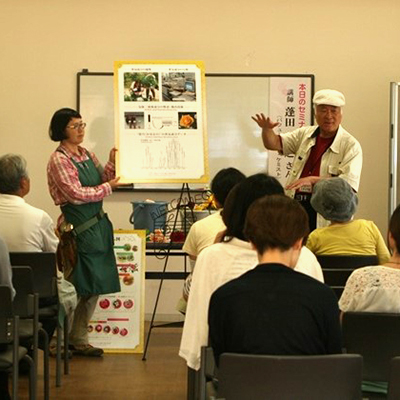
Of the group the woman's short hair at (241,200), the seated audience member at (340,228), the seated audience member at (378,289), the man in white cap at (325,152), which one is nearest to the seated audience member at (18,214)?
the man in white cap at (325,152)

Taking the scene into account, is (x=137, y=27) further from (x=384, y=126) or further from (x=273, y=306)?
(x=273, y=306)

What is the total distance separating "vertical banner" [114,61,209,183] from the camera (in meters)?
5.76

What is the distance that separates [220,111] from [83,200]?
2123 mm

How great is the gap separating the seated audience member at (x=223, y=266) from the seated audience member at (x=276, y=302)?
1.36 ft

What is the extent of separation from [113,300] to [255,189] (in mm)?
3289

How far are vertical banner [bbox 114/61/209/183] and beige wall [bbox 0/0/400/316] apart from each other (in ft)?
5.89

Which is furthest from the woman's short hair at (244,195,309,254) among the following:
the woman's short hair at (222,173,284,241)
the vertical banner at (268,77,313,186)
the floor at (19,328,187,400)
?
the vertical banner at (268,77,313,186)

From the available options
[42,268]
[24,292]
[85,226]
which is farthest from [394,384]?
[85,226]

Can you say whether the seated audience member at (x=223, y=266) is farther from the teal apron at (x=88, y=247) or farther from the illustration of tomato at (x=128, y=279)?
the illustration of tomato at (x=128, y=279)

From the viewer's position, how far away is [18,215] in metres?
5.00

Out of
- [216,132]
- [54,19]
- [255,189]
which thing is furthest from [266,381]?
[54,19]

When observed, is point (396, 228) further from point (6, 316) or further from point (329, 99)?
point (329, 99)

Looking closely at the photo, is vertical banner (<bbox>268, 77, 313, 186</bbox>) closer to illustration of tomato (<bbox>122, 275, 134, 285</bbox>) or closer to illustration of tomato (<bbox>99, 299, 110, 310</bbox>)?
illustration of tomato (<bbox>122, 275, 134, 285</bbox>)

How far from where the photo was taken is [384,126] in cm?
758
